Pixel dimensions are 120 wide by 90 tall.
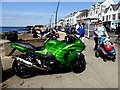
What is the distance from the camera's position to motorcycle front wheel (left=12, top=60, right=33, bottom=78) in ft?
12.8

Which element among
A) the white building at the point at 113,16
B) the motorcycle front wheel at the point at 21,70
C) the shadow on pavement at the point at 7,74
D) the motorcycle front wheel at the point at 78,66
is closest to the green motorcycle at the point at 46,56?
the motorcycle front wheel at the point at 21,70

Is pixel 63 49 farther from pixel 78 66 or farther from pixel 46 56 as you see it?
pixel 78 66

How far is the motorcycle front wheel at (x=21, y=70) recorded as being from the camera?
389 cm

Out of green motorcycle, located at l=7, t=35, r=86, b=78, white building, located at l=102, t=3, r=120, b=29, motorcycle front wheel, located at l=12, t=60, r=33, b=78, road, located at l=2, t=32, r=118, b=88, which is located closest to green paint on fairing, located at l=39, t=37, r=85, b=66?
green motorcycle, located at l=7, t=35, r=86, b=78

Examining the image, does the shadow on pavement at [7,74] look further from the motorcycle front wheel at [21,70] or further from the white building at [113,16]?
the white building at [113,16]

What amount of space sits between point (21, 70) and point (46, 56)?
84 centimetres

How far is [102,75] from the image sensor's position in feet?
14.0

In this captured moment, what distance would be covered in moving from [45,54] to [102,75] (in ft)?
6.36

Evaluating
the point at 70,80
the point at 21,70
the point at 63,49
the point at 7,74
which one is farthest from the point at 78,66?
the point at 7,74

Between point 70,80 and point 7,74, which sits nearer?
point 70,80

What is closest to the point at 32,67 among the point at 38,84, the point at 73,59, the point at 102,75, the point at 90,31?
the point at 38,84

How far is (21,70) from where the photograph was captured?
3918mm

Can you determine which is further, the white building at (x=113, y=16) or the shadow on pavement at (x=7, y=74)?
the white building at (x=113, y=16)

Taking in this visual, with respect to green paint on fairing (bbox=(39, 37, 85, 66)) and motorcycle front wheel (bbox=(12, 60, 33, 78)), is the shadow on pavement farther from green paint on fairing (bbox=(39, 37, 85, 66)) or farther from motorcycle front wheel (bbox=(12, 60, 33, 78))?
Answer: green paint on fairing (bbox=(39, 37, 85, 66))
